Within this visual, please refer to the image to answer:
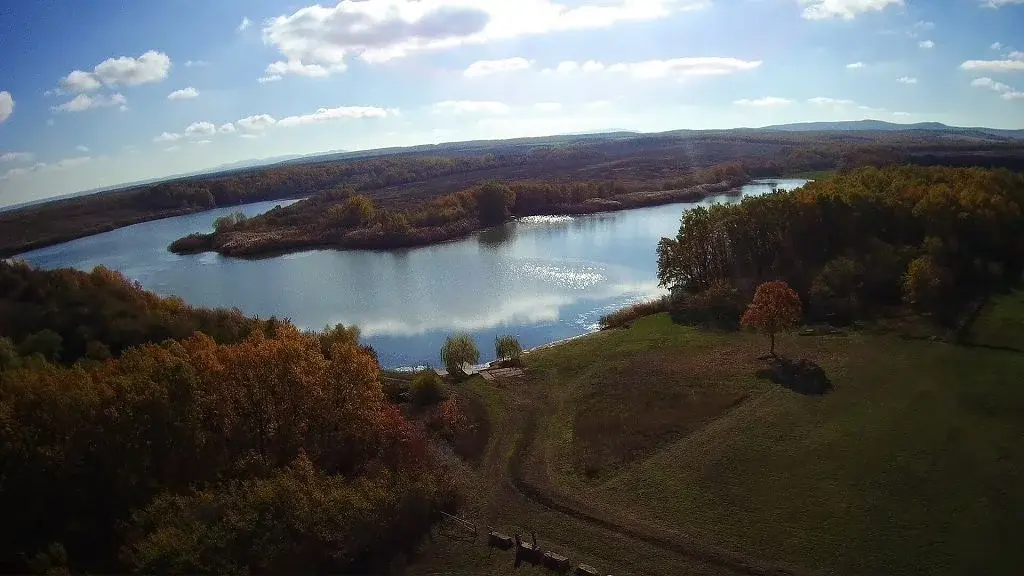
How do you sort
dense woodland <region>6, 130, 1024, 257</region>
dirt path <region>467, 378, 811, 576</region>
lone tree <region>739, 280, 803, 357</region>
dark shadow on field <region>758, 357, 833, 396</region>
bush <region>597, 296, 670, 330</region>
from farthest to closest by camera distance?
dense woodland <region>6, 130, 1024, 257</region> < bush <region>597, 296, 670, 330</region> < lone tree <region>739, 280, 803, 357</region> < dark shadow on field <region>758, 357, 833, 396</region> < dirt path <region>467, 378, 811, 576</region>

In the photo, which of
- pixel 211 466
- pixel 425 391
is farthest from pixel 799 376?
pixel 211 466

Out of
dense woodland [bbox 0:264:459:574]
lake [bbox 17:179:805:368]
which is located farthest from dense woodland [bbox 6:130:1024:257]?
dense woodland [bbox 0:264:459:574]

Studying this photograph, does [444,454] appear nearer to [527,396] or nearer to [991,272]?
[527,396]

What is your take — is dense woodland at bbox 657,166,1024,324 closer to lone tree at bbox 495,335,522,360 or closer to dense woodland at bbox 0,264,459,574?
lone tree at bbox 495,335,522,360

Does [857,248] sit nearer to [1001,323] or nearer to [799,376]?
[1001,323]

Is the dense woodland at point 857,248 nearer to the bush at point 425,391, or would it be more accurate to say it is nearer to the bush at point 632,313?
the bush at point 632,313

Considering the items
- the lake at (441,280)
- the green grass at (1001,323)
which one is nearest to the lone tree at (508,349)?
the lake at (441,280)
